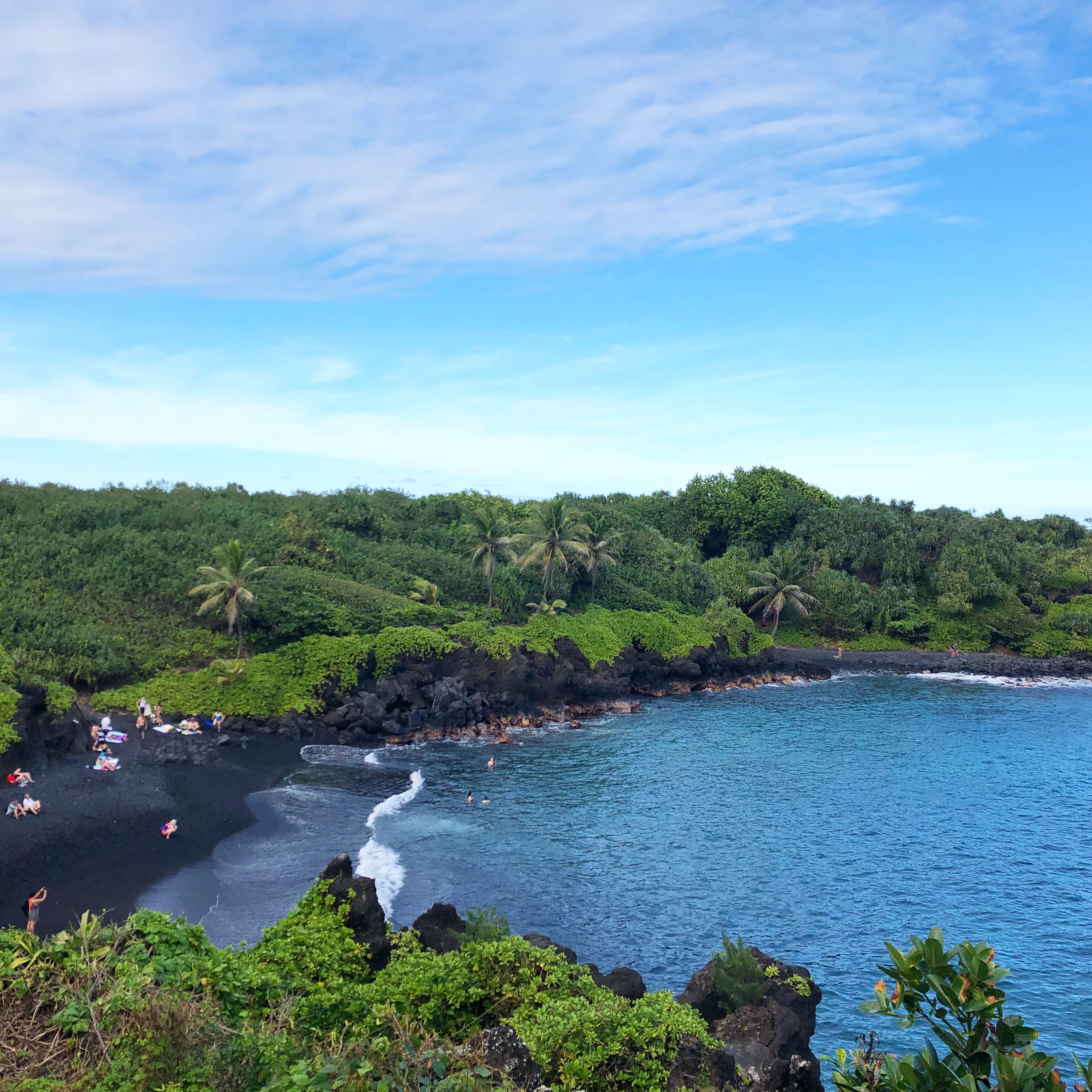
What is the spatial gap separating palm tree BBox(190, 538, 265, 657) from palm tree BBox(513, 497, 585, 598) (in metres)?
21.4

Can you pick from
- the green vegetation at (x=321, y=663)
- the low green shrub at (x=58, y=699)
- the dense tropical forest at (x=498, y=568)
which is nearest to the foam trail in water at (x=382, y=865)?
the green vegetation at (x=321, y=663)

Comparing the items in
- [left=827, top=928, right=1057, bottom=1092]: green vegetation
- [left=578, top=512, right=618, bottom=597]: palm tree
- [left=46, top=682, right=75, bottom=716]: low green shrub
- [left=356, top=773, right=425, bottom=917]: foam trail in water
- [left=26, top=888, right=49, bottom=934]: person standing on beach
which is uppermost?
[left=578, top=512, right=618, bottom=597]: palm tree

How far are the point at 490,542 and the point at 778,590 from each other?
3523cm

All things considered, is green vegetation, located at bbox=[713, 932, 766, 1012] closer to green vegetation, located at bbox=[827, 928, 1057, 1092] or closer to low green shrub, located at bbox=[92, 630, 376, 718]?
green vegetation, located at bbox=[827, 928, 1057, 1092]

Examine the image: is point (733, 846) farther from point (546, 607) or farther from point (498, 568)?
point (498, 568)

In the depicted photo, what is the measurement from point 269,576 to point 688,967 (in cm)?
4239

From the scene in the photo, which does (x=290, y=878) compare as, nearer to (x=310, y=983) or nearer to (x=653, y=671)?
(x=310, y=983)

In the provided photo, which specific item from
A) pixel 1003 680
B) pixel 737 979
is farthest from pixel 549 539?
pixel 737 979

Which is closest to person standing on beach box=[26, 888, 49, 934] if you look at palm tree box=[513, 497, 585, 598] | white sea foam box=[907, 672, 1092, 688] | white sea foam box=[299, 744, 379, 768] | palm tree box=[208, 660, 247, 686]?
white sea foam box=[299, 744, 379, 768]

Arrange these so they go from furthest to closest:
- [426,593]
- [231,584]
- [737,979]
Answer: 1. [426,593]
2. [231,584]
3. [737,979]

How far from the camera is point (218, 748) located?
4353 cm

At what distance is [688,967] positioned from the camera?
25688 mm

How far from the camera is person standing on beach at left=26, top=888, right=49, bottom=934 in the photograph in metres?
25.5

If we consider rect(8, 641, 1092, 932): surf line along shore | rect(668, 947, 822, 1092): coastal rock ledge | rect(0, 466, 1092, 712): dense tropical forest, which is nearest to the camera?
rect(668, 947, 822, 1092): coastal rock ledge
